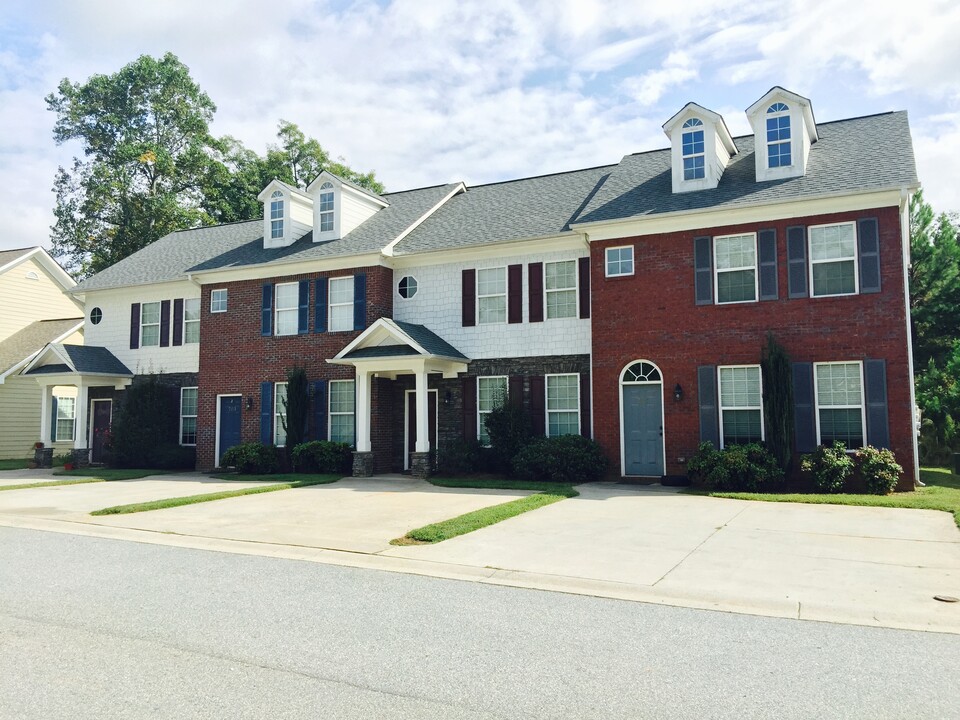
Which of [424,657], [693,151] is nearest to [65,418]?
[693,151]

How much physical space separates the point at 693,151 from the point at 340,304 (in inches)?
394

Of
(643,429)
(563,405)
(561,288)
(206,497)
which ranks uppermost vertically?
(561,288)

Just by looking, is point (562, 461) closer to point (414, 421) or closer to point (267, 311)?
point (414, 421)

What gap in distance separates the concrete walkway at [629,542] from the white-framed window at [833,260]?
16.4ft

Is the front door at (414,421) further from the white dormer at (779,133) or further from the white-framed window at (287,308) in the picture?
the white dormer at (779,133)

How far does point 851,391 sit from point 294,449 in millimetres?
13578

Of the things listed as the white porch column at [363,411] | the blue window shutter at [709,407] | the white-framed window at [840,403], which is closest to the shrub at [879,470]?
the white-framed window at [840,403]

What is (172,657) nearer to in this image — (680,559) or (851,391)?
(680,559)

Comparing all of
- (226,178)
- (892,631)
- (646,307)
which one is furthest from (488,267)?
(226,178)

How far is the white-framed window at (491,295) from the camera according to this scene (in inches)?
779

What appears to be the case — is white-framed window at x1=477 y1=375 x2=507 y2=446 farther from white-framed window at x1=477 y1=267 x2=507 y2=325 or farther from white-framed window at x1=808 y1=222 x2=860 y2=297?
white-framed window at x1=808 y1=222 x2=860 y2=297

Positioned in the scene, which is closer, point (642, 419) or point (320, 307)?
point (642, 419)

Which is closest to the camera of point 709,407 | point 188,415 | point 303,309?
point 709,407

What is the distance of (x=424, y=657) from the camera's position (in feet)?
18.0
